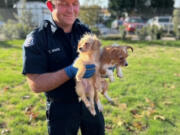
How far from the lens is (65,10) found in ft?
7.47

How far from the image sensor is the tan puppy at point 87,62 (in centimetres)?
203

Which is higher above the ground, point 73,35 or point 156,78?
point 73,35

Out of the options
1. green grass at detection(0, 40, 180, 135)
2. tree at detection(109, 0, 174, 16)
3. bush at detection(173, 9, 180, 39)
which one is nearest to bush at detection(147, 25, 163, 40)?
bush at detection(173, 9, 180, 39)

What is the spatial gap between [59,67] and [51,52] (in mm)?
203

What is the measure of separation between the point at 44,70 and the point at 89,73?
1.76 feet

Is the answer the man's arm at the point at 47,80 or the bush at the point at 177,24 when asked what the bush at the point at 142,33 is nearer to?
the bush at the point at 177,24

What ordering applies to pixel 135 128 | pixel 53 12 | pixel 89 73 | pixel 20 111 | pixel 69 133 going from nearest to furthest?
1. pixel 89 73
2. pixel 53 12
3. pixel 69 133
4. pixel 135 128
5. pixel 20 111

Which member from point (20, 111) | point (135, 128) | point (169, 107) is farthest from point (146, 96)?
point (20, 111)

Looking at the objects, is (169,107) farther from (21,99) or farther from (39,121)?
(21,99)

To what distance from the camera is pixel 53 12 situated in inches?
94.6

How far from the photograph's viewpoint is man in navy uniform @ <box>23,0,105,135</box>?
2.14 meters

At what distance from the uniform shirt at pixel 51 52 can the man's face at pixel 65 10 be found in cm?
11

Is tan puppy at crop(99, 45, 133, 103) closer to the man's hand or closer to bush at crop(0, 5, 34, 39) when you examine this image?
the man's hand

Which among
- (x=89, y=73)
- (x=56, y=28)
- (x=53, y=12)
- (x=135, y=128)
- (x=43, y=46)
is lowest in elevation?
(x=135, y=128)
